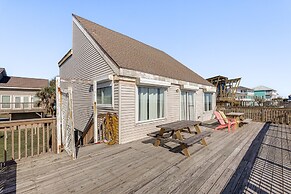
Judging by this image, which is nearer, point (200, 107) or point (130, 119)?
point (130, 119)

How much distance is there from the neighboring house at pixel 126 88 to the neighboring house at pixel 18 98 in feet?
40.0

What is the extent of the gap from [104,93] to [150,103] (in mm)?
2145

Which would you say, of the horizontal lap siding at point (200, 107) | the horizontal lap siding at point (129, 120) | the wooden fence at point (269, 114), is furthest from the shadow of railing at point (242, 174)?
the wooden fence at point (269, 114)

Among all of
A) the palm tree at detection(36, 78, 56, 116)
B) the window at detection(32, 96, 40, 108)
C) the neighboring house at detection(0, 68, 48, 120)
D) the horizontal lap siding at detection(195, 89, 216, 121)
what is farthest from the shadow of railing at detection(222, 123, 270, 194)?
the window at detection(32, 96, 40, 108)

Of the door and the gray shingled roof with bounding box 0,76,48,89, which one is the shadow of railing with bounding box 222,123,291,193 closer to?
the door

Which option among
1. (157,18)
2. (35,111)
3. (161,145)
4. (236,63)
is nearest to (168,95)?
(161,145)

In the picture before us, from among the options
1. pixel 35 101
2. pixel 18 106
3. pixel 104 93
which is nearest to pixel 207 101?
pixel 104 93

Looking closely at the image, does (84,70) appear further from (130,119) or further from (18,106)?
(18,106)

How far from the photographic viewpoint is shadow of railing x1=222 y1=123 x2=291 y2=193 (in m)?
2.36

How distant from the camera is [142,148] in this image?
14.7 feet

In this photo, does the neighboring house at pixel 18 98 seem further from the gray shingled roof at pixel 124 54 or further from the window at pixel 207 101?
the window at pixel 207 101

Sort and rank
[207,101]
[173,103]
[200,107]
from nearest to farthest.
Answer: [173,103]
[200,107]
[207,101]

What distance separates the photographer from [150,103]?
6164 millimetres

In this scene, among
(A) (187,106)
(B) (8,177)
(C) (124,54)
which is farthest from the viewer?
(A) (187,106)
